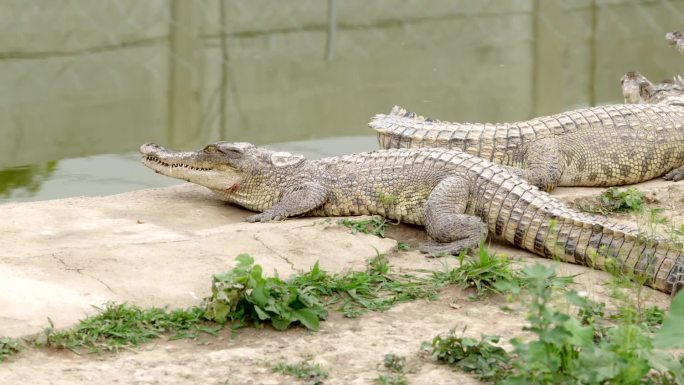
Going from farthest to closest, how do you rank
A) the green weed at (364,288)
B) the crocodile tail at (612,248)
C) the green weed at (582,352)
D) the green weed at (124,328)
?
the crocodile tail at (612,248)
the green weed at (364,288)
the green weed at (124,328)
the green weed at (582,352)

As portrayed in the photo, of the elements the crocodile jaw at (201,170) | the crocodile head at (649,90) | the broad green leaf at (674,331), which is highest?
the crocodile head at (649,90)

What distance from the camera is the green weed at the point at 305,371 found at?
4715 millimetres

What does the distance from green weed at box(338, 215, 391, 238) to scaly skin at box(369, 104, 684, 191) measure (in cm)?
135

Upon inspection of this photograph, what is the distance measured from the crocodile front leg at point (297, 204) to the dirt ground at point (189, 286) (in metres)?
0.10

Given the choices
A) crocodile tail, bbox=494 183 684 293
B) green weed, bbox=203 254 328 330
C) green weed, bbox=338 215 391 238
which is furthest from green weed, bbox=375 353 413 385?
green weed, bbox=338 215 391 238

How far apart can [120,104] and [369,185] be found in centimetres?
446

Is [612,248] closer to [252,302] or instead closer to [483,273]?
[483,273]

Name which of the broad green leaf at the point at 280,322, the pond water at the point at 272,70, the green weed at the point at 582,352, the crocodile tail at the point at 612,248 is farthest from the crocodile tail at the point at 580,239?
the pond water at the point at 272,70

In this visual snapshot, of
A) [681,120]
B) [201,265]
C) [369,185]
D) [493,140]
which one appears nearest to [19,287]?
[201,265]

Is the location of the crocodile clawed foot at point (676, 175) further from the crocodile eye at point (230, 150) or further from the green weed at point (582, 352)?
the green weed at point (582, 352)

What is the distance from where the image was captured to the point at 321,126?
10.5 metres

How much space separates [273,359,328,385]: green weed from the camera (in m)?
4.71

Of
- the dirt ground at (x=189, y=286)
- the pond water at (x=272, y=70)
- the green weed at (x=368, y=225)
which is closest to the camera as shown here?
the dirt ground at (x=189, y=286)

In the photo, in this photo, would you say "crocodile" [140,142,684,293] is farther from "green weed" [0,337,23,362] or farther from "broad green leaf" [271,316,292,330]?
"green weed" [0,337,23,362]
